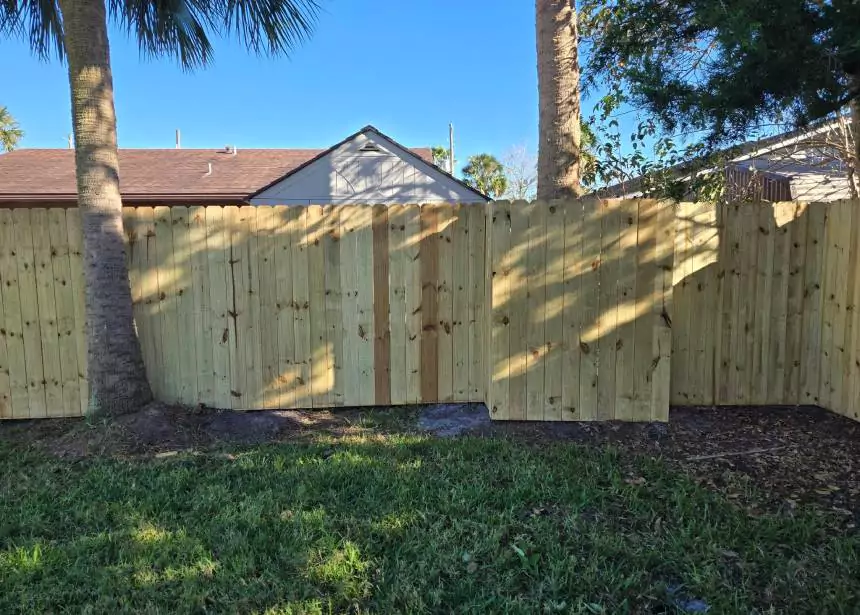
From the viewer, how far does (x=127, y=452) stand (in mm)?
3930

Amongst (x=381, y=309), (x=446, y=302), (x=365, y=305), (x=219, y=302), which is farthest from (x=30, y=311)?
(x=446, y=302)

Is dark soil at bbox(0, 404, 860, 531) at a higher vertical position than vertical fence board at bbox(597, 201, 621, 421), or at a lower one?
lower

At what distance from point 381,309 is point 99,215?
2254 mm

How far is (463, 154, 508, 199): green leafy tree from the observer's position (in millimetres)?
30703

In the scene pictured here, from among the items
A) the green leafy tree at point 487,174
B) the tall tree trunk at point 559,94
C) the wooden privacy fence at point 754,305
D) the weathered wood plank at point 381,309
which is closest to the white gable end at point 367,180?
the tall tree trunk at point 559,94

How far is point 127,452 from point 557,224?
3.53 meters

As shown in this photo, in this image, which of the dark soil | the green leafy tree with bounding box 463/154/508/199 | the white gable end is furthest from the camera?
the green leafy tree with bounding box 463/154/508/199

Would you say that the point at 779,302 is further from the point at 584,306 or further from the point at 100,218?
the point at 100,218

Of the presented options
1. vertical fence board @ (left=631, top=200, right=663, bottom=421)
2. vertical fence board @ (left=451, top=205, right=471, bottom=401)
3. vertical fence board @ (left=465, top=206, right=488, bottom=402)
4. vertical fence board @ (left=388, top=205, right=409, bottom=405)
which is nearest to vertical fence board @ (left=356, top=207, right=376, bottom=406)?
vertical fence board @ (left=388, top=205, right=409, bottom=405)

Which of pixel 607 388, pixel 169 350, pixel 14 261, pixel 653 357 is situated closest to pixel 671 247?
pixel 653 357

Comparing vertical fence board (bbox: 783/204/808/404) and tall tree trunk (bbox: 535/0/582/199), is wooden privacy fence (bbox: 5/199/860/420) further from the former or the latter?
tall tree trunk (bbox: 535/0/582/199)

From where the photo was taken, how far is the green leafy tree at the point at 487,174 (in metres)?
30.7

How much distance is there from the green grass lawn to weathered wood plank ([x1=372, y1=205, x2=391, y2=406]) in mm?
1083

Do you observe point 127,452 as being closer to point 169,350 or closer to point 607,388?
point 169,350
